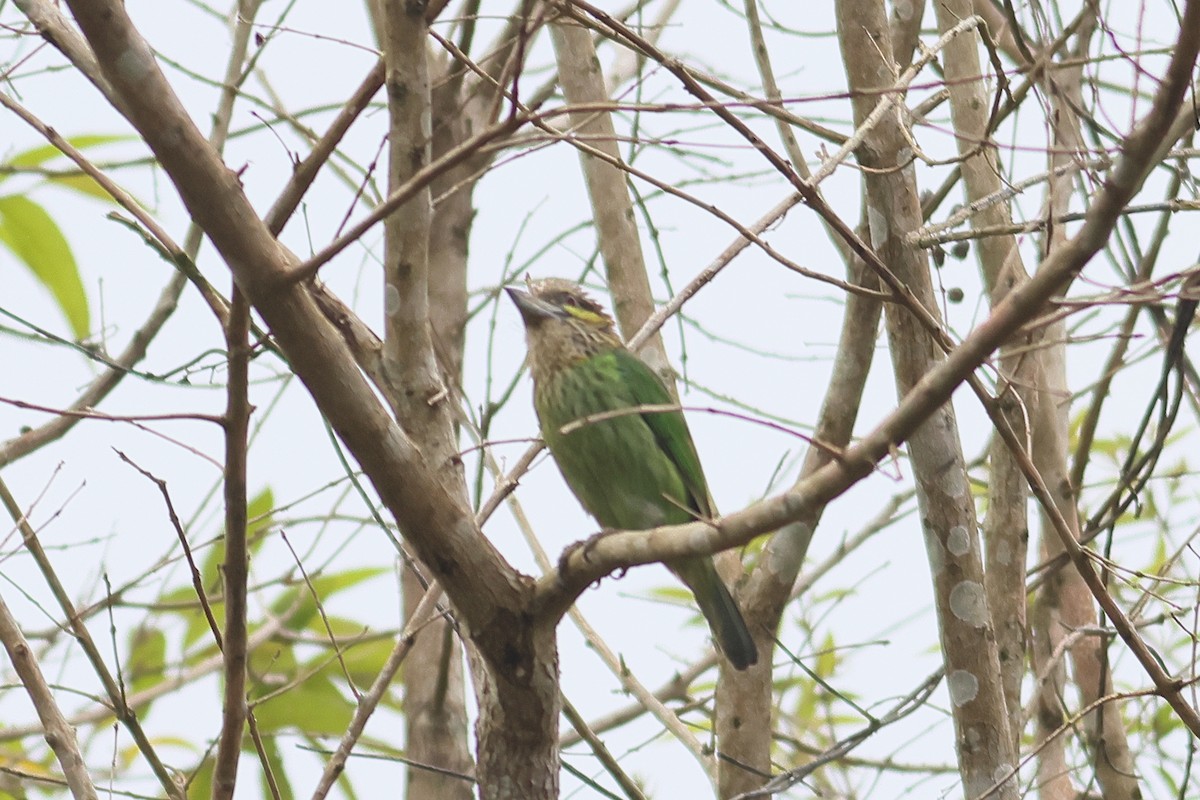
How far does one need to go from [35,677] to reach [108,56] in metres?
1.56

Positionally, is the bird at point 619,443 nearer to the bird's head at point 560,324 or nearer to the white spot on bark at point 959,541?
the bird's head at point 560,324

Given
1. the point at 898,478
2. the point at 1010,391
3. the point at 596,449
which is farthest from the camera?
the point at 596,449

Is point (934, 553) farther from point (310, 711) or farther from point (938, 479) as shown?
point (310, 711)

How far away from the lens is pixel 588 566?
2.85m

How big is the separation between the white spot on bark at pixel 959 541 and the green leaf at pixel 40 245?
3167 millimetres

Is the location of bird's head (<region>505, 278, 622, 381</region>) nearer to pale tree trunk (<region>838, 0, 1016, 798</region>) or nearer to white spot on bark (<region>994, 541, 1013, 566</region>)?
pale tree trunk (<region>838, 0, 1016, 798</region>)

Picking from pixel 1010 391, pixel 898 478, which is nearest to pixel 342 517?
pixel 1010 391

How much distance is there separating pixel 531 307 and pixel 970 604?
1.91 meters

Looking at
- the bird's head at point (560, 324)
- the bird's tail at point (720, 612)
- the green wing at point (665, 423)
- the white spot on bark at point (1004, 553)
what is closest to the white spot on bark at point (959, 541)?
the white spot on bark at point (1004, 553)

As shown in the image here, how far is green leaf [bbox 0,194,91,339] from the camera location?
16.0ft

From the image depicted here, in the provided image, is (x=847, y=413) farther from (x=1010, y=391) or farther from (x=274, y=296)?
(x=274, y=296)

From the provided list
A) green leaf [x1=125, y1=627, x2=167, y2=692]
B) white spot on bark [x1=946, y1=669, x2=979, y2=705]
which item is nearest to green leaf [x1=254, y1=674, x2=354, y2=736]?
green leaf [x1=125, y1=627, x2=167, y2=692]

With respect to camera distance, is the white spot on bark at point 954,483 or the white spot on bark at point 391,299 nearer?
the white spot on bark at point 391,299

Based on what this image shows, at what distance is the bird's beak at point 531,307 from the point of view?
15.9ft
